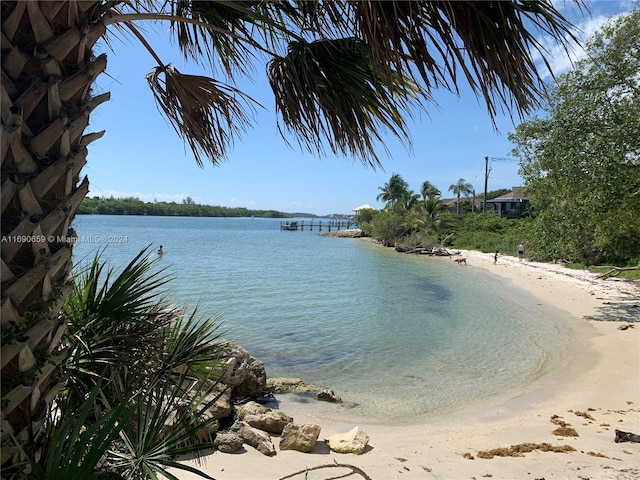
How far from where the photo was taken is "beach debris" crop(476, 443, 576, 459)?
4982 mm

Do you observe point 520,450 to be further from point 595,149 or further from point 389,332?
point 595,149

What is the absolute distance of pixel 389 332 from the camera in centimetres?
1323

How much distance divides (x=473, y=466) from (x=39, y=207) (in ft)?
16.2

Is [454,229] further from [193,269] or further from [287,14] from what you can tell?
[287,14]

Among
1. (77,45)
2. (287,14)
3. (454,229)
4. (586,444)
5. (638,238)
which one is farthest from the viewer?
(454,229)

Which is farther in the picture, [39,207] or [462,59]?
[462,59]

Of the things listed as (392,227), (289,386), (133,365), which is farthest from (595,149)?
(392,227)

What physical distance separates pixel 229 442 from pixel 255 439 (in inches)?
15.5

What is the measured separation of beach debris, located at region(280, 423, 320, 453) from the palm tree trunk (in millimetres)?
4113

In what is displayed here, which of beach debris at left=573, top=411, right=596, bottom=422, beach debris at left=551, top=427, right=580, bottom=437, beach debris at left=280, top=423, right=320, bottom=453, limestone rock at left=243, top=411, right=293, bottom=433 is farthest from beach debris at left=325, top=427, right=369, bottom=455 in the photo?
beach debris at left=573, top=411, right=596, bottom=422

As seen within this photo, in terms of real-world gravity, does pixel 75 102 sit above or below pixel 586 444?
above

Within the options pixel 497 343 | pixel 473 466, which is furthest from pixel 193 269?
pixel 473 466

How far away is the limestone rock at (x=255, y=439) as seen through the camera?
16.6 feet

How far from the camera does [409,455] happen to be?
17.2 ft
